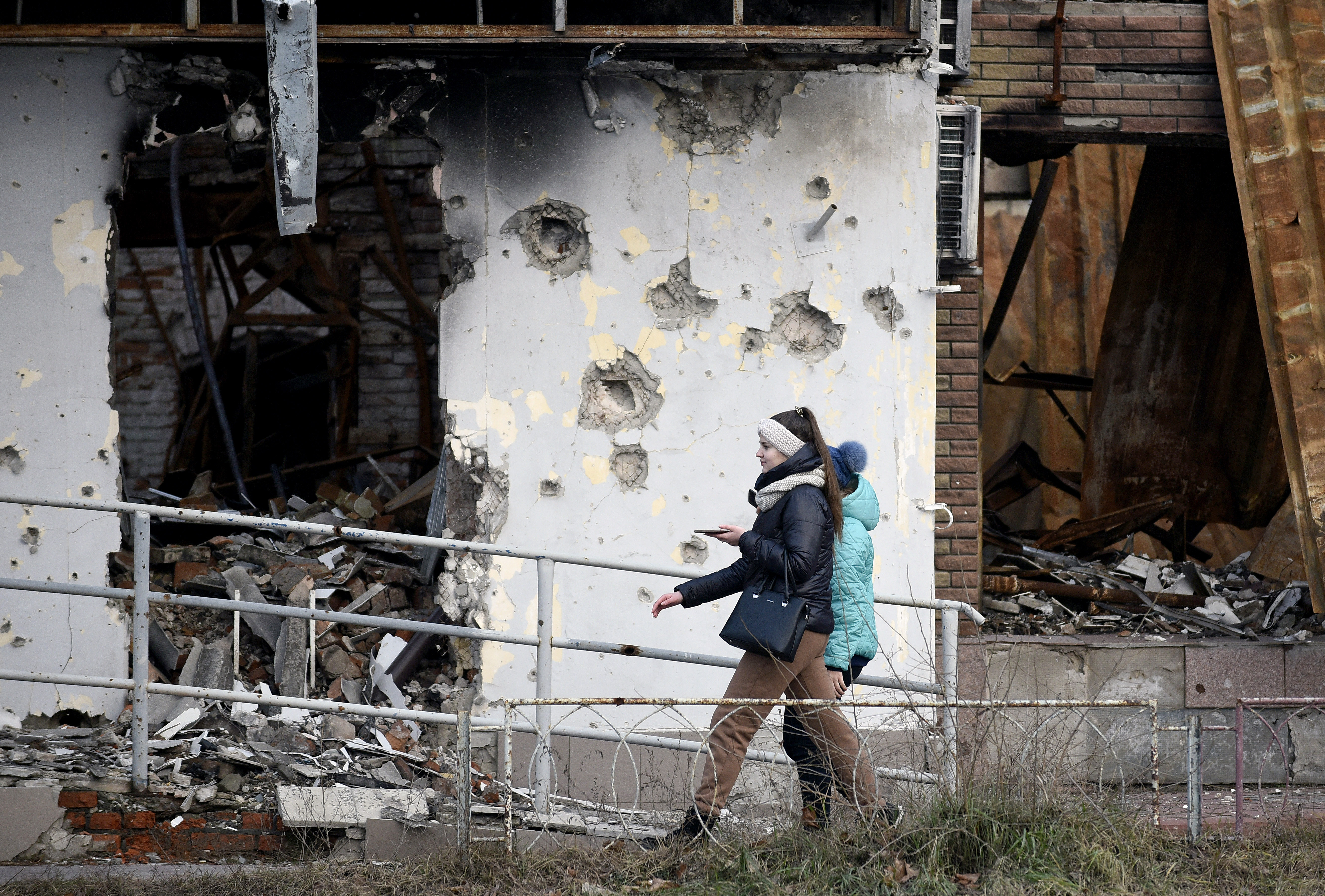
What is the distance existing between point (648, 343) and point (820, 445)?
1.76 m

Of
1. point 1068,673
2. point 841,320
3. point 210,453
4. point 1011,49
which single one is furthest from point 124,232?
point 1068,673

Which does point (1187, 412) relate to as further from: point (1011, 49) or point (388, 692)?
point (388, 692)

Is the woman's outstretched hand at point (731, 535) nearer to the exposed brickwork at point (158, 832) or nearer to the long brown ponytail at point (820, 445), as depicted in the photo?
the long brown ponytail at point (820, 445)

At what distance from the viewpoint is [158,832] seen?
4.21m

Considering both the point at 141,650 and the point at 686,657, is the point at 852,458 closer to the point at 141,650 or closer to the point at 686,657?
the point at 686,657

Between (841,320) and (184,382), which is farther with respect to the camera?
(184,382)

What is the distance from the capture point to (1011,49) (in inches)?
234

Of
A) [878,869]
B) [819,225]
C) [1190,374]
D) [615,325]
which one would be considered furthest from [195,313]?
[1190,374]

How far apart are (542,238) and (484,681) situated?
2064 millimetres

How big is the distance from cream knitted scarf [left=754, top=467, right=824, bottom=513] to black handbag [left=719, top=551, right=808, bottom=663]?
0.23 metres

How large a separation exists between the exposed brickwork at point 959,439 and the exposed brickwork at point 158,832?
10.9 ft

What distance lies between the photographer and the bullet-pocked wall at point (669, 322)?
18.0ft

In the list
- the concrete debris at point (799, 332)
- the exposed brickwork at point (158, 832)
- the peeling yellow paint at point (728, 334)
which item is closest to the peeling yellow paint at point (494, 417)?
the peeling yellow paint at point (728, 334)

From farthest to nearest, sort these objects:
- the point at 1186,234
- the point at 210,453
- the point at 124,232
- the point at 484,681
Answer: the point at 210,453 → the point at 124,232 → the point at 1186,234 → the point at 484,681
